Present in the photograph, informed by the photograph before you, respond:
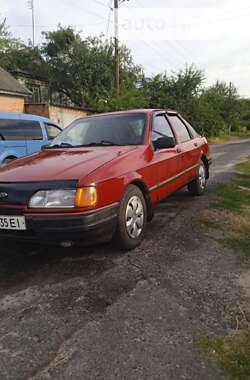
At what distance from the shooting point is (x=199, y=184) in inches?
254

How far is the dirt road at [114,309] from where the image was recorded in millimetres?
2074

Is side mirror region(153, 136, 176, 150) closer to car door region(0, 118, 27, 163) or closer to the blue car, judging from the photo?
the blue car

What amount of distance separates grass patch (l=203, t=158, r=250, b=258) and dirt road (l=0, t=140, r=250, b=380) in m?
0.32

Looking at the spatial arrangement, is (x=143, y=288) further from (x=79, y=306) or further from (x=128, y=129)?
(x=128, y=129)

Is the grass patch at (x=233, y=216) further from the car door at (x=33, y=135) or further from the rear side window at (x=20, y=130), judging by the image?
the rear side window at (x=20, y=130)

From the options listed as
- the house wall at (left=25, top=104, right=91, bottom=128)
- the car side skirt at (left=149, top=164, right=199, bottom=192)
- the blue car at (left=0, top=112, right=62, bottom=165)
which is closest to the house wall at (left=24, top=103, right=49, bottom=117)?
the house wall at (left=25, top=104, right=91, bottom=128)

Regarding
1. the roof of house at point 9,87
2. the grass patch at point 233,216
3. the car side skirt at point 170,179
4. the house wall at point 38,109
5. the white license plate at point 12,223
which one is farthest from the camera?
the roof of house at point 9,87

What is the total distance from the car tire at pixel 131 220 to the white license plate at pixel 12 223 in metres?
0.95

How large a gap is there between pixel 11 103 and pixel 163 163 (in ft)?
63.3

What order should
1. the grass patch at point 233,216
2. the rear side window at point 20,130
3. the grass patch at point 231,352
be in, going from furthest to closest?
the rear side window at point 20,130
the grass patch at point 233,216
the grass patch at point 231,352

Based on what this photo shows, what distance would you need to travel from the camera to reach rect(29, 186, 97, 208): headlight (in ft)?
10.3

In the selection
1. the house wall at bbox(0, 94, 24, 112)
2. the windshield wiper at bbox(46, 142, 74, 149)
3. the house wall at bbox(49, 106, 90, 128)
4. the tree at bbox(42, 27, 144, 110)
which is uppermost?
the tree at bbox(42, 27, 144, 110)

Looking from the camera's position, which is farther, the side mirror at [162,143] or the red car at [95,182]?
the side mirror at [162,143]

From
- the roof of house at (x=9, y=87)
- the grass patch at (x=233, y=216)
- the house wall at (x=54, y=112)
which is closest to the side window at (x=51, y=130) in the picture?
the grass patch at (x=233, y=216)
